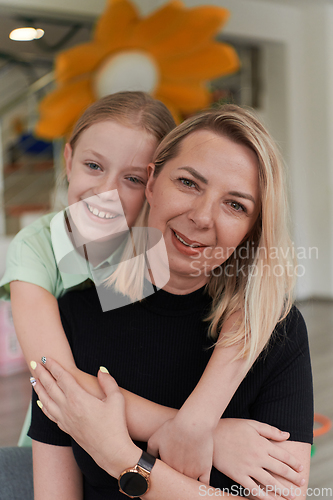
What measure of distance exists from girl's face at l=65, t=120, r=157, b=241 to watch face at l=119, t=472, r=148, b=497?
512mm

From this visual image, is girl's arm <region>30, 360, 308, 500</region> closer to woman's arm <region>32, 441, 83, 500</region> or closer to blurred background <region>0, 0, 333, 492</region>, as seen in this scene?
woman's arm <region>32, 441, 83, 500</region>

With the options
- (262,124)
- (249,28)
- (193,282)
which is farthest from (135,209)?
(249,28)

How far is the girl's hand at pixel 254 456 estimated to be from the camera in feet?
2.68

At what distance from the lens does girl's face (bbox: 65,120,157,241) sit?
107 centimetres

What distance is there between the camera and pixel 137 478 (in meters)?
0.79

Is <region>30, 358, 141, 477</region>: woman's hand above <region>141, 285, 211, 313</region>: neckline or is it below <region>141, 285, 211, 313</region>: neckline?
below

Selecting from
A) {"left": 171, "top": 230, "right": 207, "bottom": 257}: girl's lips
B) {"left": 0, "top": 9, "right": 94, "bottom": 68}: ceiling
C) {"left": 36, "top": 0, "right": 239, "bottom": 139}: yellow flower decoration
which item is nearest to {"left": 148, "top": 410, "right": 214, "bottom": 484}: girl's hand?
{"left": 171, "top": 230, "right": 207, "bottom": 257}: girl's lips

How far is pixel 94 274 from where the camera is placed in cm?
107

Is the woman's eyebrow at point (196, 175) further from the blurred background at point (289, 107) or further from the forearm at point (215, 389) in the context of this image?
the blurred background at point (289, 107)

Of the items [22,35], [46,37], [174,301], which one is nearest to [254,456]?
[174,301]

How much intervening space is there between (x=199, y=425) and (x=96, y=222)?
52 centimetres

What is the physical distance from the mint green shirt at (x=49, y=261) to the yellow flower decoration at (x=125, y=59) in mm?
1847

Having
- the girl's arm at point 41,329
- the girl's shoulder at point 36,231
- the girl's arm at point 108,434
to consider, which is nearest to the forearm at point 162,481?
the girl's arm at point 108,434

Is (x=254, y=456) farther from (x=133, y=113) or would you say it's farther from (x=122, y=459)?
(x=133, y=113)
